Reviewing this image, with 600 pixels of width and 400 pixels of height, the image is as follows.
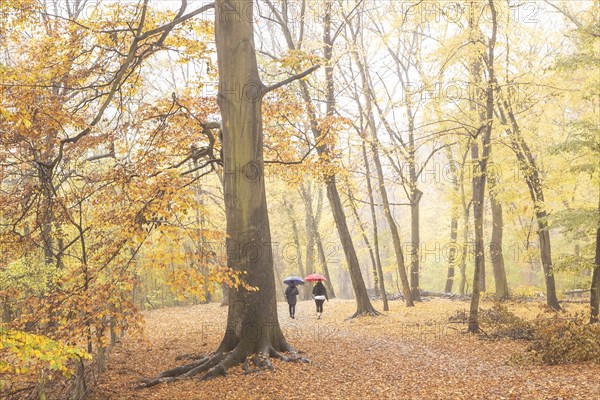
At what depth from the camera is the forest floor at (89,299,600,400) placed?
651cm

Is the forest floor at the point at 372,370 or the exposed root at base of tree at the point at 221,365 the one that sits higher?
the exposed root at base of tree at the point at 221,365

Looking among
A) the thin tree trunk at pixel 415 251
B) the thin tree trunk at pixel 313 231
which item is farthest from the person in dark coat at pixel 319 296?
the thin tree trunk at pixel 313 231

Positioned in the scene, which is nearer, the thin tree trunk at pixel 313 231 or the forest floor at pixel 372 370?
the forest floor at pixel 372 370

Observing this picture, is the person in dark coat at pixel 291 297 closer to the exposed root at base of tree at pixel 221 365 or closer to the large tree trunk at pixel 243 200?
the large tree trunk at pixel 243 200

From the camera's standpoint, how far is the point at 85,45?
9688mm

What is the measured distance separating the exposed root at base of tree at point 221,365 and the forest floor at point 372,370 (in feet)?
0.43

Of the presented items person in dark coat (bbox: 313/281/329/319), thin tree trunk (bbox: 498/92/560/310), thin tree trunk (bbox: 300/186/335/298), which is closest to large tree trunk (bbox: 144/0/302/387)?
person in dark coat (bbox: 313/281/329/319)

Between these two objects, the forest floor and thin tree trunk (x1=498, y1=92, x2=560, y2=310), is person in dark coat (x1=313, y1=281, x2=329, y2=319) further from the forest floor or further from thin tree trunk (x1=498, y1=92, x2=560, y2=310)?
thin tree trunk (x1=498, y1=92, x2=560, y2=310)

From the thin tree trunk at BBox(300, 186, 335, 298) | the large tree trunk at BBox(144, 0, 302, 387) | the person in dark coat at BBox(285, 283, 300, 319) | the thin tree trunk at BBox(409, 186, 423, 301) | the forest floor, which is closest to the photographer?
the forest floor

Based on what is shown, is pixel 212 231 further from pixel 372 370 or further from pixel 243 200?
pixel 372 370

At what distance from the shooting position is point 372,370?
8.03m

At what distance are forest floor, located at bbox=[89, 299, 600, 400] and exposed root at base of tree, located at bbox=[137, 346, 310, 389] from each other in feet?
0.43

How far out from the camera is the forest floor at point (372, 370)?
256 inches

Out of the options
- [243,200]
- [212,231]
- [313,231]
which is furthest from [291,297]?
[212,231]
